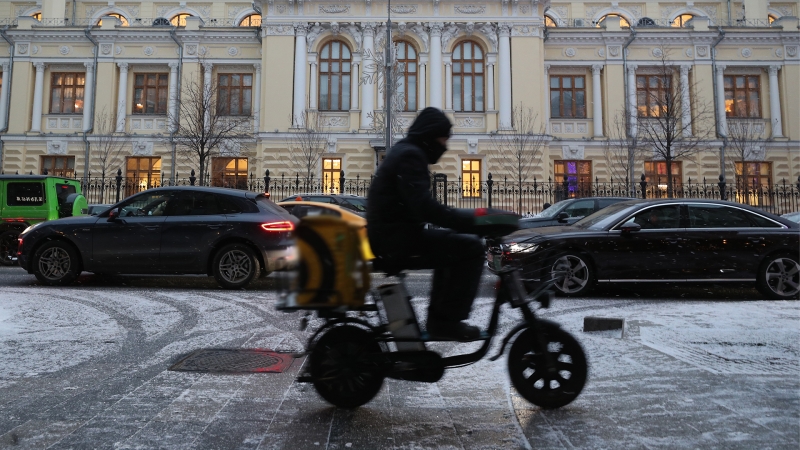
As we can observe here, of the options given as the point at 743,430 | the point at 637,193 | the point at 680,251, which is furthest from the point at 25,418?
the point at 637,193

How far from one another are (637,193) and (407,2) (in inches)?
705

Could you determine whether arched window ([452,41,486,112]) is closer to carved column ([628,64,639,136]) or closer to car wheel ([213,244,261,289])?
carved column ([628,64,639,136])

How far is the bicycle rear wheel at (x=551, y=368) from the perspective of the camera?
3.46 meters

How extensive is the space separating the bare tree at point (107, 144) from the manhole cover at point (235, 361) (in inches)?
1326

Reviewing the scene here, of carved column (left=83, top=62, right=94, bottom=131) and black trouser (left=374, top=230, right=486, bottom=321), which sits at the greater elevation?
carved column (left=83, top=62, right=94, bottom=131)

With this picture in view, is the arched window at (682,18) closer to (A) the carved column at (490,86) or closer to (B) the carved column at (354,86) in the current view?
(A) the carved column at (490,86)

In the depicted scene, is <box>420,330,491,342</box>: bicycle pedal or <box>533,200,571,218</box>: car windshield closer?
<box>420,330,491,342</box>: bicycle pedal

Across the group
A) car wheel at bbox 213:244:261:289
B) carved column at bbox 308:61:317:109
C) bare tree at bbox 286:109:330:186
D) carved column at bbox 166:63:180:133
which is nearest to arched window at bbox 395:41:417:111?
carved column at bbox 308:61:317:109

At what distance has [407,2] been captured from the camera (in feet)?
107

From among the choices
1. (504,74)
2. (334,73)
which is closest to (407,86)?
(334,73)

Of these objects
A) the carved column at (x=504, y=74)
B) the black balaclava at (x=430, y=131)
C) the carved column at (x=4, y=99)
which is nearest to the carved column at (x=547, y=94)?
the carved column at (x=504, y=74)

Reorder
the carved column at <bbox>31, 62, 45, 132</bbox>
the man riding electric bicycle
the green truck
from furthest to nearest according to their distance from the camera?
the carved column at <bbox>31, 62, 45, 132</bbox>, the green truck, the man riding electric bicycle

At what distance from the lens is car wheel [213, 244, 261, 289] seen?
921 centimetres

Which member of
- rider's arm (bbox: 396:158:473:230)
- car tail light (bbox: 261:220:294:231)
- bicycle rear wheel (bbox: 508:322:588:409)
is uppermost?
car tail light (bbox: 261:220:294:231)
